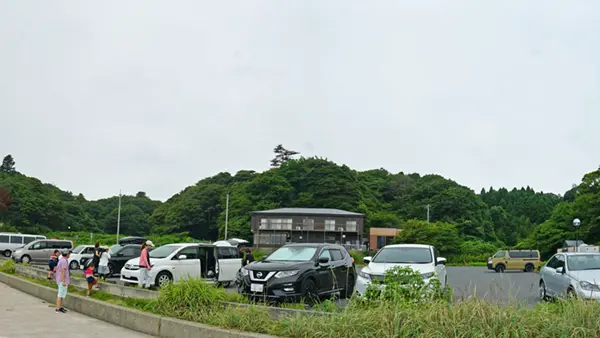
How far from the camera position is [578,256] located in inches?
527

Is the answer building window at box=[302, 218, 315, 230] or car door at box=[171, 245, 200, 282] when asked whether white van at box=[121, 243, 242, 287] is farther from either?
building window at box=[302, 218, 315, 230]

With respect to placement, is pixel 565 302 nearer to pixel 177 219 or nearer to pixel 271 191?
pixel 271 191

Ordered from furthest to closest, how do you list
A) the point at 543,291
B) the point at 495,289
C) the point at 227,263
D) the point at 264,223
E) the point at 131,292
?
the point at 264,223 → the point at 227,263 → the point at 543,291 → the point at 131,292 → the point at 495,289

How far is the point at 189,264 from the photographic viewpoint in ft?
56.5

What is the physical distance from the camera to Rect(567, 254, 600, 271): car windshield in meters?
12.8

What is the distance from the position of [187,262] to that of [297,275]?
6842 mm

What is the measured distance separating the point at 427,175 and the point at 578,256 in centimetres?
9202

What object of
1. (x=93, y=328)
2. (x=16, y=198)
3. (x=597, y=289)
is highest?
(x=16, y=198)

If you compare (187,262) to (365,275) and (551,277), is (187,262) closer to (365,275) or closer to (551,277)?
(365,275)

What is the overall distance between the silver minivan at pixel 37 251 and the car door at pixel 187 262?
62.7 ft

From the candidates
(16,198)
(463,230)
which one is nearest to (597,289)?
(463,230)

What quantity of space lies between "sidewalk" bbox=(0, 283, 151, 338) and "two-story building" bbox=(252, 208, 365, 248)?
2193 inches

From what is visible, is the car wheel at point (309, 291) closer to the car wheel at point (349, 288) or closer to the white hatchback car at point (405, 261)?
the white hatchback car at point (405, 261)

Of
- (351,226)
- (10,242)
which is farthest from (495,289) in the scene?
(351,226)
